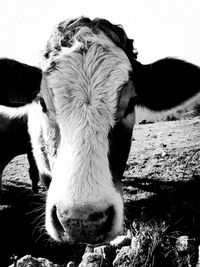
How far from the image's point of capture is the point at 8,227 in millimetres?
4137

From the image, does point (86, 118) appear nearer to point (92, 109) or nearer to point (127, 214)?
point (92, 109)

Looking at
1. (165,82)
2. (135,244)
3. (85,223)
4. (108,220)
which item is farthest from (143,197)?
(85,223)

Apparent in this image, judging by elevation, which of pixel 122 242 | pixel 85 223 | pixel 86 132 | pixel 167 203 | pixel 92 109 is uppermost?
pixel 92 109

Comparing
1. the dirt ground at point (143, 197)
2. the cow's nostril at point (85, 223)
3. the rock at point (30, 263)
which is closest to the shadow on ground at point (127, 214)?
the dirt ground at point (143, 197)

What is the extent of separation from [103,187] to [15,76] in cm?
151

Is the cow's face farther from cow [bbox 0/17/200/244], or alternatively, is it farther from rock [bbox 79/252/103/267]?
rock [bbox 79/252/103/267]

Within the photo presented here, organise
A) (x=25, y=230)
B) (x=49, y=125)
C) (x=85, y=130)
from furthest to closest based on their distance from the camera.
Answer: (x=25, y=230) → (x=49, y=125) → (x=85, y=130)

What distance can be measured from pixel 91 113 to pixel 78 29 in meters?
0.98

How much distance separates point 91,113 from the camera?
2193 millimetres

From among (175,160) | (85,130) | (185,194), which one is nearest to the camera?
(85,130)

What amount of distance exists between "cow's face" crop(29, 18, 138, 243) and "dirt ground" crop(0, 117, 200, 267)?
3.21 feet

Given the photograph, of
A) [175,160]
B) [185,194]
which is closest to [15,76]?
[185,194]

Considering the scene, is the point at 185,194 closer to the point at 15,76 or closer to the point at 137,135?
the point at 15,76

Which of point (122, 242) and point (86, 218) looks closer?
point (86, 218)
